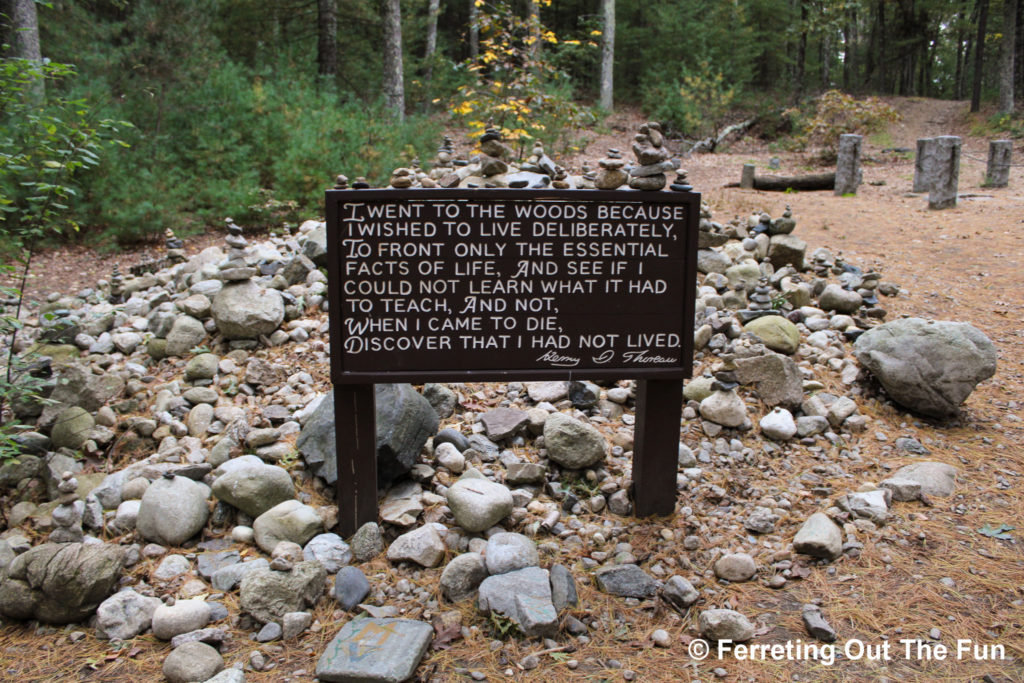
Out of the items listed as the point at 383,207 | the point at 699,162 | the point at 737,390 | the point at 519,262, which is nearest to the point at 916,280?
the point at 737,390

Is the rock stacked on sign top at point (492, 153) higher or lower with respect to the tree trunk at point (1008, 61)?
lower

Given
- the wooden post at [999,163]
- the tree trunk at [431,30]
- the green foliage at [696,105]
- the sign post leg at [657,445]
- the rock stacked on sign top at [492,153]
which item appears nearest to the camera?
the sign post leg at [657,445]

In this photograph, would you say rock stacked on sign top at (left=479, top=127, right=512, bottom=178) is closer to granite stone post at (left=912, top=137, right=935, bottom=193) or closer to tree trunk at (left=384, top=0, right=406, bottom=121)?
granite stone post at (left=912, top=137, right=935, bottom=193)

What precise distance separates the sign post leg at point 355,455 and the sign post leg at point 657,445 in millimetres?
1392

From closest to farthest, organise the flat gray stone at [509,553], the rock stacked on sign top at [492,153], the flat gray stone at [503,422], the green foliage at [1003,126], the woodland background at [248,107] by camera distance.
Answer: the flat gray stone at [509,553] → the flat gray stone at [503,422] → the rock stacked on sign top at [492,153] → the woodland background at [248,107] → the green foliage at [1003,126]

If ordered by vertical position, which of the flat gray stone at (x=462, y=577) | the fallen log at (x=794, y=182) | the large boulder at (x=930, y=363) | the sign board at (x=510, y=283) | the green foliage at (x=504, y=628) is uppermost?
the fallen log at (x=794, y=182)

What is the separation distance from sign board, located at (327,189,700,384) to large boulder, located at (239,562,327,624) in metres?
0.92

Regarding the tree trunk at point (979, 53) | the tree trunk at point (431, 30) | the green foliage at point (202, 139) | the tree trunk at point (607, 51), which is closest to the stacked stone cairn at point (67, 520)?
the green foliage at point (202, 139)

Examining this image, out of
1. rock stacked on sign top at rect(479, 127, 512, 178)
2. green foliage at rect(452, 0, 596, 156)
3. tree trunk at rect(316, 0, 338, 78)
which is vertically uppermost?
tree trunk at rect(316, 0, 338, 78)

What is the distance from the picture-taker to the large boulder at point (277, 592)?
318cm

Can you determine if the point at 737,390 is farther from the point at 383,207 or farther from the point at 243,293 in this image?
the point at 243,293

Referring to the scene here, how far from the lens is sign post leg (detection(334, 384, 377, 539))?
3613 millimetres

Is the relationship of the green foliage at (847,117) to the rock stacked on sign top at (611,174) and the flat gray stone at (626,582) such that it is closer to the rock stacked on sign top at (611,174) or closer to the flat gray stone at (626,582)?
the rock stacked on sign top at (611,174)

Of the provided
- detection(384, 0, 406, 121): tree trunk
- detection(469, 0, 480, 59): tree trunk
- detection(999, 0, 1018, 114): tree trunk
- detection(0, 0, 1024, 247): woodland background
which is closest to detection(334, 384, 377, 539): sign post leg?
detection(0, 0, 1024, 247): woodland background
